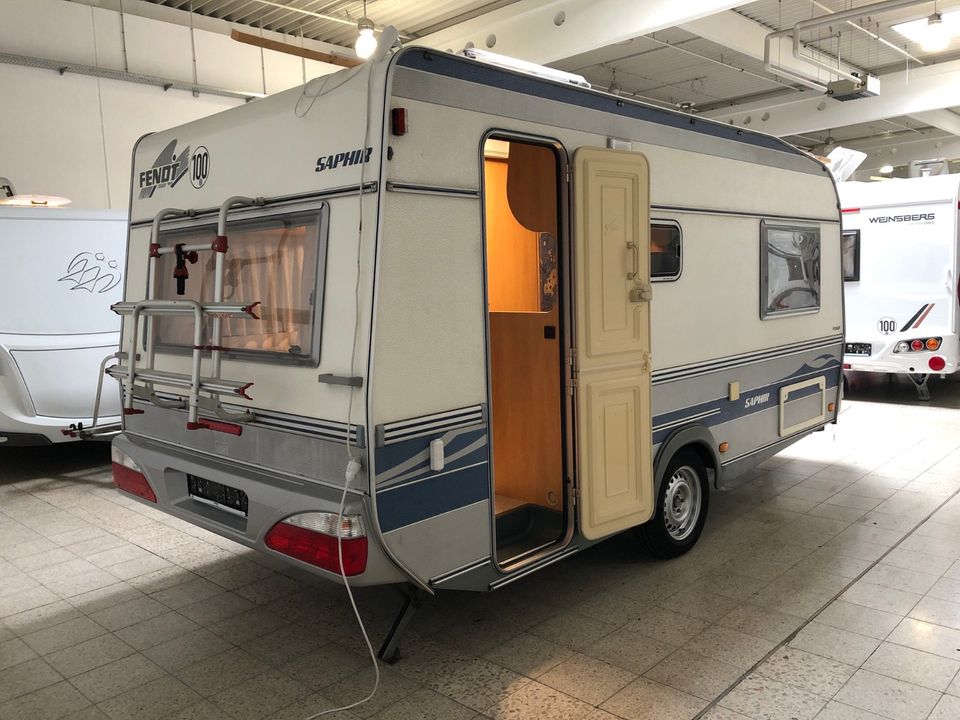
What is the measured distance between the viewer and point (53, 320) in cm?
662

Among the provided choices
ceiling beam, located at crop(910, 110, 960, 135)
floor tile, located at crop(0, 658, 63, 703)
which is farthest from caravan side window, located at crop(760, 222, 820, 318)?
ceiling beam, located at crop(910, 110, 960, 135)

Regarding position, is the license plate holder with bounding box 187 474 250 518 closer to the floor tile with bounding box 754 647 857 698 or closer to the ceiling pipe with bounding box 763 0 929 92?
the floor tile with bounding box 754 647 857 698

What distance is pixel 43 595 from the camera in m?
4.22

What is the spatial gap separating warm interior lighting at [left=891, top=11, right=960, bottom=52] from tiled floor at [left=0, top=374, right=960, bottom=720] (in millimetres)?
5275

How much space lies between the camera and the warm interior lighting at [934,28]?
8.08 metres

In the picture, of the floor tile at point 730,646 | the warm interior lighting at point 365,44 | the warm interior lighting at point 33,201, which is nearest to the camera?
the floor tile at point 730,646

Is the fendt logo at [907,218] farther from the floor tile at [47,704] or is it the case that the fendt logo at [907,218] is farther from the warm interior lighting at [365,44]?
the floor tile at [47,704]

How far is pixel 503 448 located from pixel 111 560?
7.96 ft

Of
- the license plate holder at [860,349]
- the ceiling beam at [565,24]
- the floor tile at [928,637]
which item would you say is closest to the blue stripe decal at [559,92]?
the floor tile at [928,637]

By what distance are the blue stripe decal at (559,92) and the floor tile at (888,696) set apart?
2.66 metres

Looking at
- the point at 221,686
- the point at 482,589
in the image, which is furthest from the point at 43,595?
the point at 482,589

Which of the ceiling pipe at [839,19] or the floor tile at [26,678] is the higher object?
the ceiling pipe at [839,19]

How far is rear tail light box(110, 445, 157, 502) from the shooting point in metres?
3.83

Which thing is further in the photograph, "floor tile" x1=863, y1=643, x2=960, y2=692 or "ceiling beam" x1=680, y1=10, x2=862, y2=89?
"ceiling beam" x1=680, y1=10, x2=862, y2=89
